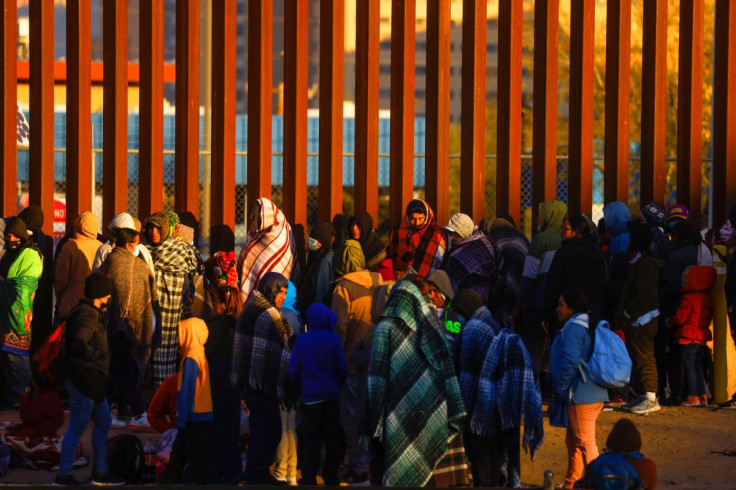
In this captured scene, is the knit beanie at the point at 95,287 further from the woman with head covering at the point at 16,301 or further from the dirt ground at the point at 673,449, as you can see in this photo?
the woman with head covering at the point at 16,301

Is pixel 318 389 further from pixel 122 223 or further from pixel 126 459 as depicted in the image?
pixel 122 223

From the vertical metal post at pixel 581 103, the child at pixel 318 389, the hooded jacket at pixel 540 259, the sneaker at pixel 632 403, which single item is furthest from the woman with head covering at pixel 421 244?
the child at pixel 318 389

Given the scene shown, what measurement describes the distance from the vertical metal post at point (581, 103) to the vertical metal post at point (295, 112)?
2.75 metres

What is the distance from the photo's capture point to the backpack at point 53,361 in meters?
7.32

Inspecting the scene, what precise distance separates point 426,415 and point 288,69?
5.97 m

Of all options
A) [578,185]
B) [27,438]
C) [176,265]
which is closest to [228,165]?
[176,265]

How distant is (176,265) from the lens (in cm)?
963

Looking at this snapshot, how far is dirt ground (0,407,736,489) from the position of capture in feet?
25.8

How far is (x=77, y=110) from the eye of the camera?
11.6m

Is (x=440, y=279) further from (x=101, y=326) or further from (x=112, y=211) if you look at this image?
(x=112, y=211)

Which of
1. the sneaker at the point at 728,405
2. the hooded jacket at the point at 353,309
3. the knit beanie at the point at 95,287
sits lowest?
the sneaker at the point at 728,405

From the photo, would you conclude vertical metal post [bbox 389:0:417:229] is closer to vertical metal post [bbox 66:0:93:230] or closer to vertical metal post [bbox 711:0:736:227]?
vertical metal post [bbox 66:0:93:230]

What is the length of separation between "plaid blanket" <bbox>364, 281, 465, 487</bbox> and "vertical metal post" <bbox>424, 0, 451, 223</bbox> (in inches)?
208

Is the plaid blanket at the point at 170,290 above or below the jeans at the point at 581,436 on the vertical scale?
above
